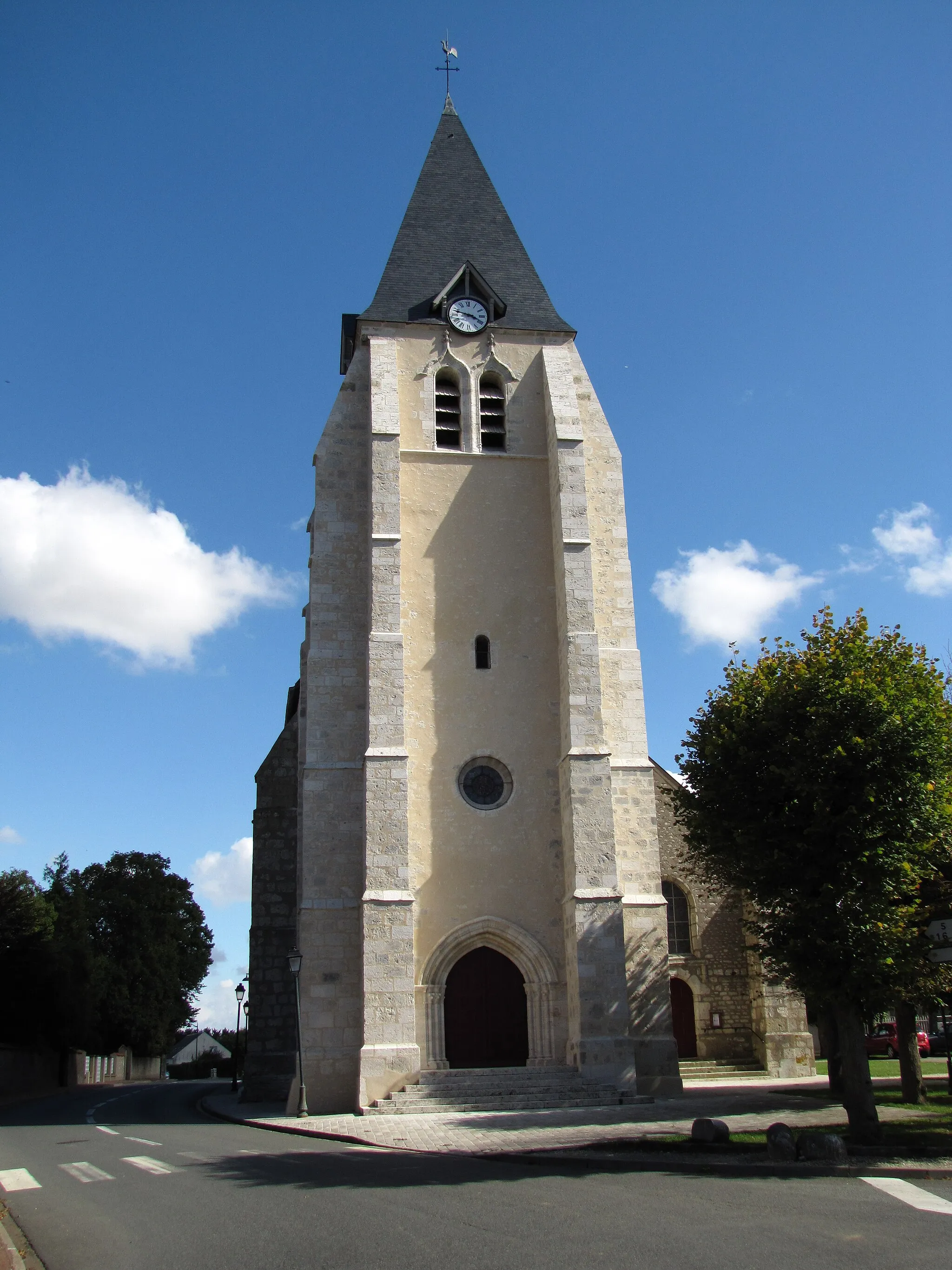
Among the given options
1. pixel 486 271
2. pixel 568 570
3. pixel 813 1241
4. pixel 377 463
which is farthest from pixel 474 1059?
pixel 486 271

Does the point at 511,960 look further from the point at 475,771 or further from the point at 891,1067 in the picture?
the point at 891,1067

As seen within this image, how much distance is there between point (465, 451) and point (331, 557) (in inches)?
142

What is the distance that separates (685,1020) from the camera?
22172 mm

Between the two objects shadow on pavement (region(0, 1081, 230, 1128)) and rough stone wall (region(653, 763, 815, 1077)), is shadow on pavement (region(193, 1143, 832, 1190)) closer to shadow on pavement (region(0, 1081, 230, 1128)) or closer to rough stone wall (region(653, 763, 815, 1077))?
shadow on pavement (region(0, 1081, 230, 1128))

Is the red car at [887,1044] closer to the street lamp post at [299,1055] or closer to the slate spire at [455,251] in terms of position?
the street lamp post at [299,1055]

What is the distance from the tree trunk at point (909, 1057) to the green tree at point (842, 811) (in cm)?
258

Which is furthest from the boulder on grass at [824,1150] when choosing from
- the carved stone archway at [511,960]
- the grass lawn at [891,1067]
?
the grass lawn at [891,1067]

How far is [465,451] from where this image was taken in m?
21.8

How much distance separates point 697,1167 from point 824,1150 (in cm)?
115

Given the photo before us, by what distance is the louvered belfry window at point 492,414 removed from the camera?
2227cm

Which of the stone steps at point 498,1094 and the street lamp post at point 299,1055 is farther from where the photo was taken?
the street lamp post at point 299,1055

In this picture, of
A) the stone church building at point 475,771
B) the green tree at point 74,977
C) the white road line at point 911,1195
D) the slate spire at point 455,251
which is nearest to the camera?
the white road line at point 911,1195

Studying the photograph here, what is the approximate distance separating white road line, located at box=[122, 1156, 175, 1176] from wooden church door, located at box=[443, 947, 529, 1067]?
7111mm

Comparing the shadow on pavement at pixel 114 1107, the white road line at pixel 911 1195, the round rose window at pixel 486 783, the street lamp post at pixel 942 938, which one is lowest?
the shadow on pavement at pixel 114 1107
